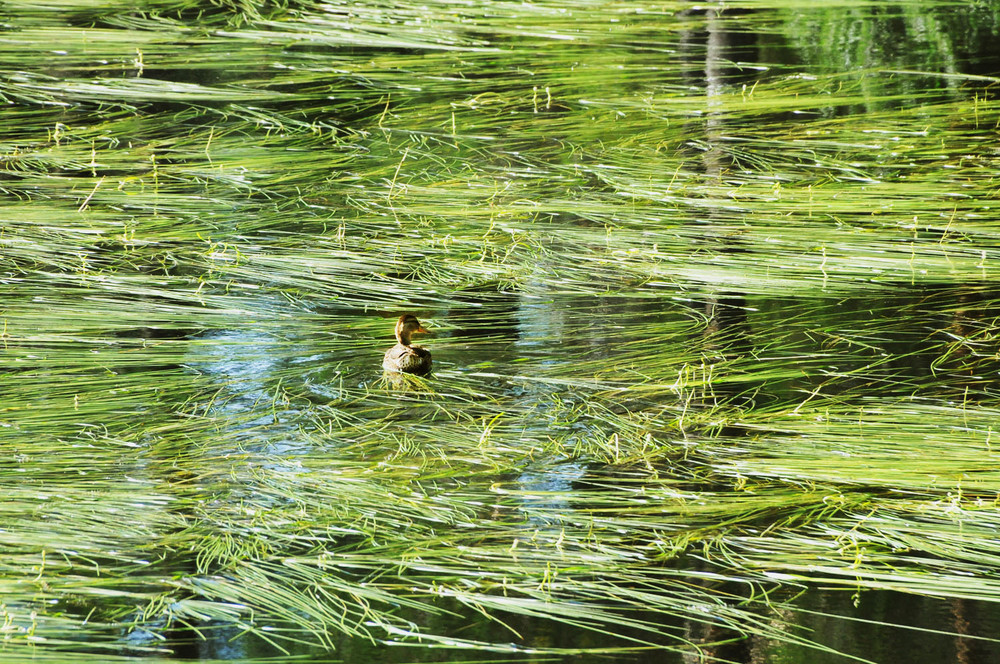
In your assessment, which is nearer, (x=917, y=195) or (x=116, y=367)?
(x=116, y=367)

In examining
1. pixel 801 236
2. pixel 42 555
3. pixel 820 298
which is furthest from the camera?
pixel 801 236

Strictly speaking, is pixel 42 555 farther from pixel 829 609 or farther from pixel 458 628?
pixel 829 609

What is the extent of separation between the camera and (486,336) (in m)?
4.18

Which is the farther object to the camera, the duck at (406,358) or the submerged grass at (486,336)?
the duck at (406,358)

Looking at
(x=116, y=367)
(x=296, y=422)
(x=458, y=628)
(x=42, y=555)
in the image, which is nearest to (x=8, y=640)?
(x=42, y=555)

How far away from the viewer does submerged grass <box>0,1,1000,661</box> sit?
9.14ft

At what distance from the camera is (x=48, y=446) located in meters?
3.44

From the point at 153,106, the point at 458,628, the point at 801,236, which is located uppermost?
the point at 153,106

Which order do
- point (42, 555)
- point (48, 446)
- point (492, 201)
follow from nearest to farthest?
point (42, 555)
point (48, 446)
point (492, 201)

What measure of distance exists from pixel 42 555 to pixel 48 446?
613 mm

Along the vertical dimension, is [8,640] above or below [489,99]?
below

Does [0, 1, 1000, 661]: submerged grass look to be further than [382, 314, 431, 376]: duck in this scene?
No

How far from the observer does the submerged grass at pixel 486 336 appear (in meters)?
2.79

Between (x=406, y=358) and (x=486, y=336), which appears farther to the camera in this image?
(x=486, y=336)
